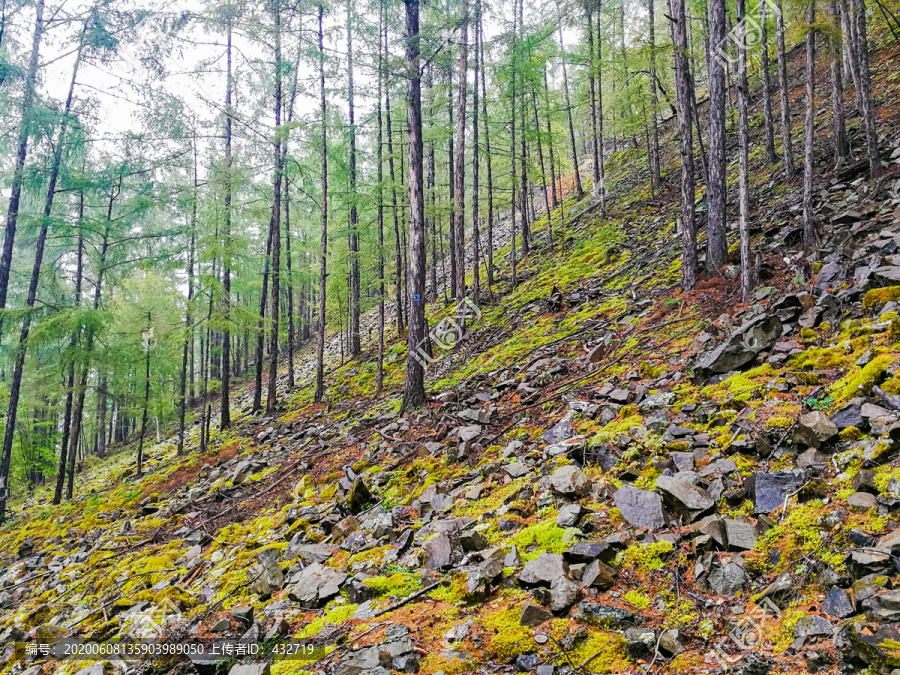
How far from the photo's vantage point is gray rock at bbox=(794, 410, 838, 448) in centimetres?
415

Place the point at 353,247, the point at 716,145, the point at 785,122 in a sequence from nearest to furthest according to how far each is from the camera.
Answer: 1. the point at 716,145
2. the point at 785,122
3. the point at 353,247

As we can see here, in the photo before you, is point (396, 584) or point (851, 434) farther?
point (396, 584)

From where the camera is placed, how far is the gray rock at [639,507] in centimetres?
422

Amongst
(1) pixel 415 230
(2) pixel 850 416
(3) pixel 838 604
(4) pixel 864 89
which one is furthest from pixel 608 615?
(4) pixel 864 89

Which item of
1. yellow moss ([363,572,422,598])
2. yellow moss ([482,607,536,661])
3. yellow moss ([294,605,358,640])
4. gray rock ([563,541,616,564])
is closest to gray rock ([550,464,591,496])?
gray rock ([563,541,616,564])

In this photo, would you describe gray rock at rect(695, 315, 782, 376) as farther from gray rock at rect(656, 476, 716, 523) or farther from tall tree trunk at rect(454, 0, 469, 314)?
tall tree trunk at rect(454, 0, 469, 314)

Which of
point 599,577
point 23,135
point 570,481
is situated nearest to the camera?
point 599,577

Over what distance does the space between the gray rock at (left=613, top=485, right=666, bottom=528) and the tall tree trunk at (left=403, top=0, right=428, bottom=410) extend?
6.04 m

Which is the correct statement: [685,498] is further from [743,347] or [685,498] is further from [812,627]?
[743,347]

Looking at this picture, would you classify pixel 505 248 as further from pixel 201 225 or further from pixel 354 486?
pixel 354 486

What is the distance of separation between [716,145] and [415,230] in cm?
708

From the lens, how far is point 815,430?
4.20 meters

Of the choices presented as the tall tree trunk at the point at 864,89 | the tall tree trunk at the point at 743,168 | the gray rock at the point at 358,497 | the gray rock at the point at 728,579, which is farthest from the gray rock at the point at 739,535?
the tall tree trunk at the point at 864,89

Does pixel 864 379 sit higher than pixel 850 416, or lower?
higher
